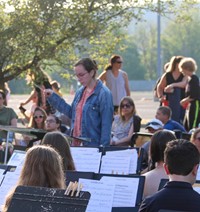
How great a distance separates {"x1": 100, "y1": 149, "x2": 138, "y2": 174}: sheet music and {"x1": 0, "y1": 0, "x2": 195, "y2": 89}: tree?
543 centimetres

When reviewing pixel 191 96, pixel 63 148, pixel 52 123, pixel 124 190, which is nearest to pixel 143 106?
pixel 191 96

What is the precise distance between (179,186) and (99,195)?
4.17ft

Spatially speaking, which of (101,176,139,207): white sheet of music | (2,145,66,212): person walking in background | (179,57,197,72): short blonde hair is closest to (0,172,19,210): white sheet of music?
(101,176,139,207): white sheet of music

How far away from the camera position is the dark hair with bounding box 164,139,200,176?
4.86 m

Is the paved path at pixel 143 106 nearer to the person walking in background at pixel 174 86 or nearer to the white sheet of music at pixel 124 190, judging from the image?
the person walking in background at pixel 174 86

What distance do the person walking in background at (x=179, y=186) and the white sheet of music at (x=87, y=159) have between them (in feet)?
8.39

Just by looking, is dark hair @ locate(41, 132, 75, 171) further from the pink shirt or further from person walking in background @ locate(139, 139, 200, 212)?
person walking in background @ locate(139, 139, 200, 212)

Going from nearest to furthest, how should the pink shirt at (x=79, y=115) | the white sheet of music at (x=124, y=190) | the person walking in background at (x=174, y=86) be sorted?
the white sheet of music at (x=124, y=190)
the pink shirt at (x=79, y=115)
the person walking in background at (x=174, y=86)

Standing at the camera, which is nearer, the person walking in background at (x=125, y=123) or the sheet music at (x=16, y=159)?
the sheet music at (x=16, y=159)

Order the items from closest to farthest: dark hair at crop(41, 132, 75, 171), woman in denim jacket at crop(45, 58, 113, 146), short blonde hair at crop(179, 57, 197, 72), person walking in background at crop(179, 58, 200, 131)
→ dark hair at crop(41, 132, 75, 171) < woman in denim jacket at crop(45, 58, 113, 146) < short blonde hair at crop(179, 57, 197, 72) < person walking in background at crop(179, 58, 200, 131)

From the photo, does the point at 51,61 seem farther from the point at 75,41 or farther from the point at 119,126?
the point at 119,126

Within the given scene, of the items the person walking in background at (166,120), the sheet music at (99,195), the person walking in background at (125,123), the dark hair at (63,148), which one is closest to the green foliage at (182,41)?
the person walking in background at (125,123)

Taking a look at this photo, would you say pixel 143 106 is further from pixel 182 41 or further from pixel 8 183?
pixel 182 41

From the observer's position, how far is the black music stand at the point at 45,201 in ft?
14.6
